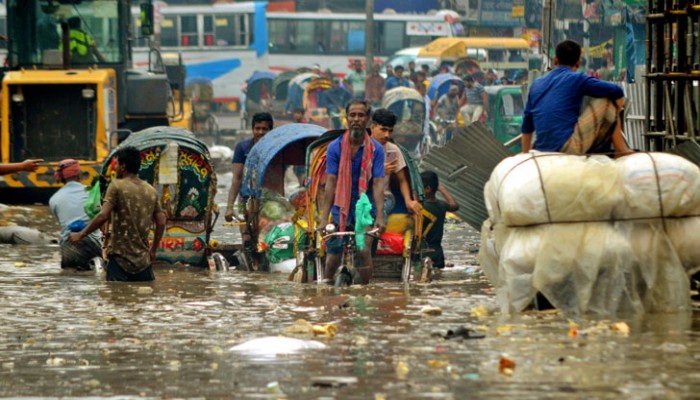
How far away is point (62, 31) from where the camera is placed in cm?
2342

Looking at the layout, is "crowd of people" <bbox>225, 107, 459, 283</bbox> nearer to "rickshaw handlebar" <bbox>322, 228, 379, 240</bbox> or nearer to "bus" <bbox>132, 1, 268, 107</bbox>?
"rickshaw handlebar" <bbox>322, 228, 379, 240</bbox>

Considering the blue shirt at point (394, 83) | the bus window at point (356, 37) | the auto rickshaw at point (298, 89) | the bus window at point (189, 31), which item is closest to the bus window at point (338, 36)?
the bus window at point (356, 37)

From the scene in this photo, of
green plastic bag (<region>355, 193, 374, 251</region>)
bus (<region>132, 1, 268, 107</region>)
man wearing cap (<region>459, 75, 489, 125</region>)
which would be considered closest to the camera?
green plastic bag (<region>355, 193, 374, 251</region>)

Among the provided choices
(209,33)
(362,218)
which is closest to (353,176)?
(362,218)

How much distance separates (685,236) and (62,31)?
1539cm

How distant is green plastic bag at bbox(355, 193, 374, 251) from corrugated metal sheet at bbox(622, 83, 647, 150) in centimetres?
525

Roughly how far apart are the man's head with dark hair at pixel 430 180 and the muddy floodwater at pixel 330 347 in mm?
1961

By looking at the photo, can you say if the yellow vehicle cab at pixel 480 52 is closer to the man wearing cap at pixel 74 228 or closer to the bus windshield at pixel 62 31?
the bus windshield at pixel 62 31

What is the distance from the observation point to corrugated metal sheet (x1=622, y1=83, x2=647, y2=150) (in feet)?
55.5

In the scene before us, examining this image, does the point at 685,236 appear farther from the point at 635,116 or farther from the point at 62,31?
the point at 62,31

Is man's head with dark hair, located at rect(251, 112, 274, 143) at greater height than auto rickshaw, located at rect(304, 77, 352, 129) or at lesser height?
greater

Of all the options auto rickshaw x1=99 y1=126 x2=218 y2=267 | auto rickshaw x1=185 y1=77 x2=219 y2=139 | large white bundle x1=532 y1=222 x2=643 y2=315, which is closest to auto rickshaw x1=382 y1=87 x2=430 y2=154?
auto rickshaw x1=185 y1=77 x2=219 y2=139

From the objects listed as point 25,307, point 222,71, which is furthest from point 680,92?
point 222,71

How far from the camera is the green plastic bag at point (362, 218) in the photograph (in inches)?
487
